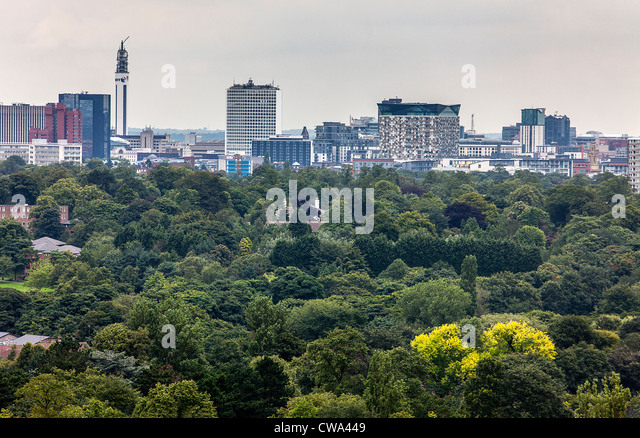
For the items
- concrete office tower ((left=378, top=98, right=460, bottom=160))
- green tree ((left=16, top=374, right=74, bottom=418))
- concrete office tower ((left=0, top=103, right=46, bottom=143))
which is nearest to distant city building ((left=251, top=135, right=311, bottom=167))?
concrete office tower ((left=378, top=98, right=460, bottom=160))

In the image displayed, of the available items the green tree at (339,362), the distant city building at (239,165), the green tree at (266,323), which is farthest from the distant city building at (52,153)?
the green tree at (339,362)

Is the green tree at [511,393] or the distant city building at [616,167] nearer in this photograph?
the green tree at [511,393]

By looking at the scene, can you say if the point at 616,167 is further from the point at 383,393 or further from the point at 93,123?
the point at 383,393

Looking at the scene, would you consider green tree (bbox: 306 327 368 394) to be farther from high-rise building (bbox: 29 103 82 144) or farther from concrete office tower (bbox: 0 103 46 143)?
concrete office tower (bbox: 0 103 46 143)

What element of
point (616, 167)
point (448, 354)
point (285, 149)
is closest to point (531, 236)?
point (448, 354)

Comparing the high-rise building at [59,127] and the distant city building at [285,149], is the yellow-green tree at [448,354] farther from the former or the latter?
the distant city building at [285,149]
